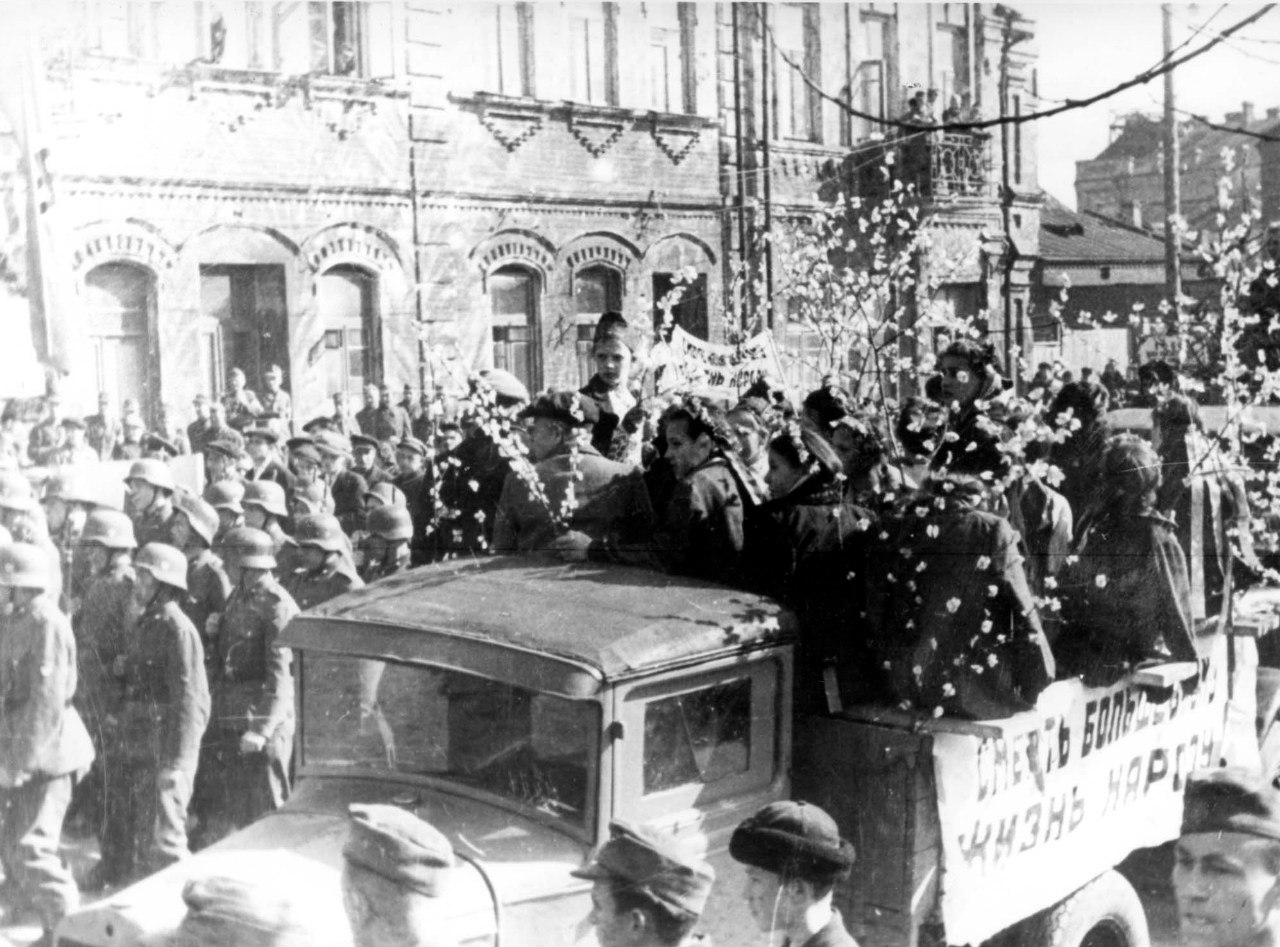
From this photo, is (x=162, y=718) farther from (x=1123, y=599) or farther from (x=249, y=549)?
(x=1123, y=599)

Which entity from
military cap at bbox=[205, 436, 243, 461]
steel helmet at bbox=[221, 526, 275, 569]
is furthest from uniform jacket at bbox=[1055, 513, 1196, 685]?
military cap at bbox=[205, 436, 243, 461]

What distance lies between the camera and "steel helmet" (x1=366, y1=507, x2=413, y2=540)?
4.07m

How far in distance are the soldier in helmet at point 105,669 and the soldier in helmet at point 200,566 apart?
204 mm

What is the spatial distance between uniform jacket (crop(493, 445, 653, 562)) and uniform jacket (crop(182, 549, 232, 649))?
0.97m

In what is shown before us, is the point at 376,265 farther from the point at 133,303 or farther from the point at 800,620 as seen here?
the point at 800,620

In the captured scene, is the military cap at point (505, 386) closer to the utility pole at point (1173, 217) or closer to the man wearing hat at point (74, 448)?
the man wearing hat at point (74, 448)

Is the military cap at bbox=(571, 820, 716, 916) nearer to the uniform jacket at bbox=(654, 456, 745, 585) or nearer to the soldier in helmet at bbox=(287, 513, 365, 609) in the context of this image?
the uniform jacket at bbox=(654, 456, 745, 585)

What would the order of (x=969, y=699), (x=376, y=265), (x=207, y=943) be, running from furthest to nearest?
(x=376, y=265), (x=969, y=699), (x=207, y=943)

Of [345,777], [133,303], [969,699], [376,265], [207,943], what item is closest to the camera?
[207,943]

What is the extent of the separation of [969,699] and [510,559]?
3.74 ft

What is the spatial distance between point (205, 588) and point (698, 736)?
195 centimetres

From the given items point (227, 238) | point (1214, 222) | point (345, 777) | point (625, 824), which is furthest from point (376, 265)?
point (1214, 222)

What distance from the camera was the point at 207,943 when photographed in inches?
91.9

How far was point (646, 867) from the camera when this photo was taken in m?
2.35
